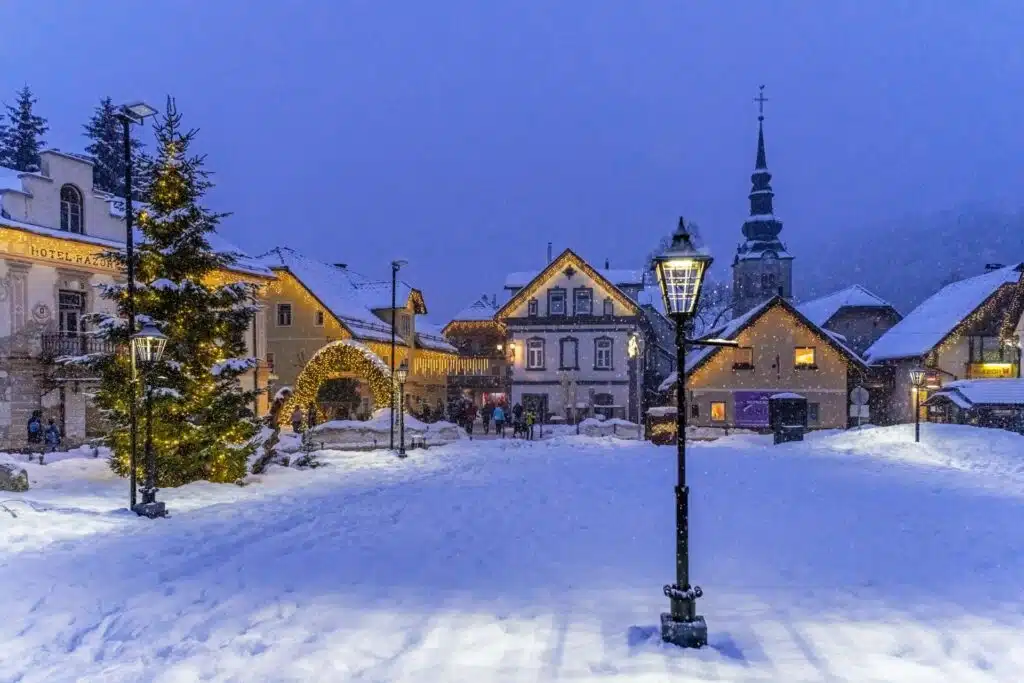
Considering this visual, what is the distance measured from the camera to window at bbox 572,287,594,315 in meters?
44.2

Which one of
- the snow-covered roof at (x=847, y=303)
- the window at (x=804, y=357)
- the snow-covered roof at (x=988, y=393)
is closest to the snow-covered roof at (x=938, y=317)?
the window at (x=804, y=357)

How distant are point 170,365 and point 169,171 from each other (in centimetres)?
416

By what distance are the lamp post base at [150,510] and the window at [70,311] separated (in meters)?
14.9

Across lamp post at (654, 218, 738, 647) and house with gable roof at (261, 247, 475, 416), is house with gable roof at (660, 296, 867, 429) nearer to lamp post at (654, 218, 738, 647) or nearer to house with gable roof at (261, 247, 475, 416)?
house with gable roof at (261, 247, 475, 416)

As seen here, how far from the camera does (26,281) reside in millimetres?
23094

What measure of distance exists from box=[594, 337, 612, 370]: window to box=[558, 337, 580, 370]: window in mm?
1092

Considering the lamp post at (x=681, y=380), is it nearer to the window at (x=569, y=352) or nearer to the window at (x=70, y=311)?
the window at (x=70, y=311)

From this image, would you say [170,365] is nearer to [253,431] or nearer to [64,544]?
[253,431]

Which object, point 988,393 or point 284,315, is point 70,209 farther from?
point 988,393

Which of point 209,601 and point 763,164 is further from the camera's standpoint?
point 763,164

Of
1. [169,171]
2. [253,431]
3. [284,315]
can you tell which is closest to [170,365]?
[253,431]

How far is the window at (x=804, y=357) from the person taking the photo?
125ft

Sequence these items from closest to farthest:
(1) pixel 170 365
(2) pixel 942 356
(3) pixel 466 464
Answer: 1. (1) pixel 170 365
2. (3) pixel 466 464
3. (2) pixel 942 356

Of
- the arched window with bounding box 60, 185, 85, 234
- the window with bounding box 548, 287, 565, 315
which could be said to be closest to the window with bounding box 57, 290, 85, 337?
the arched window with bounding box 60, 185, 85, 234
